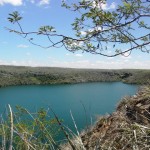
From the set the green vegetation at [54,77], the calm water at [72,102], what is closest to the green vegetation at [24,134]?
the calm water at [72,102]

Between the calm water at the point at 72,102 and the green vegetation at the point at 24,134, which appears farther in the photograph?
the calm water at the point at 72,102

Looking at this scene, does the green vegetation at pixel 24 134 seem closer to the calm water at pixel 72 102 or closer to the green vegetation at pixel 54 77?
the calm water at pixel 72 102

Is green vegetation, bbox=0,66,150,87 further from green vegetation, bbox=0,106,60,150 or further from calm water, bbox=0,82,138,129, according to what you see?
green vegetation, bbox=0,106,60,150

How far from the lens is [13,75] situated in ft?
472

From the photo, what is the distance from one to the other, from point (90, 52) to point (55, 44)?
42.8 inches

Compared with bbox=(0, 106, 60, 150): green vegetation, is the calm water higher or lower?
lower

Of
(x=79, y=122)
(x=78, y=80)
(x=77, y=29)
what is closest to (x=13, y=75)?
(x=78, y=80)

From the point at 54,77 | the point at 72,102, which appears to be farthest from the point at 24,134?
the point at 54,77

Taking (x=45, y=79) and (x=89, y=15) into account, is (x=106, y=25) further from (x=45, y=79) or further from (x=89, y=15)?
(x=45, y=79)

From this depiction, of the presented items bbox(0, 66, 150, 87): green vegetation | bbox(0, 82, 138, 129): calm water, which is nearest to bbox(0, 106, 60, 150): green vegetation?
bbox(0, 82, 138, 129): calm water

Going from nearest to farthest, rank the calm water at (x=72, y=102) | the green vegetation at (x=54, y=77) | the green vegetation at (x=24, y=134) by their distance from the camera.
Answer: the green vegetation at (x=24, y=134)
the calm water at (x=72, y=102)
the green vegetation at (x=54, y=77)

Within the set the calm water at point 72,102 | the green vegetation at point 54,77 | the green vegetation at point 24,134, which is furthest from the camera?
the green vegetation at point 54,77

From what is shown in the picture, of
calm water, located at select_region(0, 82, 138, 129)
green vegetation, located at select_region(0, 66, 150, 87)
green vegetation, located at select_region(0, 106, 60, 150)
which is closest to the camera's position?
green vegetation, located at select_region(0, 106, 60, 150)

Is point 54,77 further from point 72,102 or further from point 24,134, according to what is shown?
point 24,134
